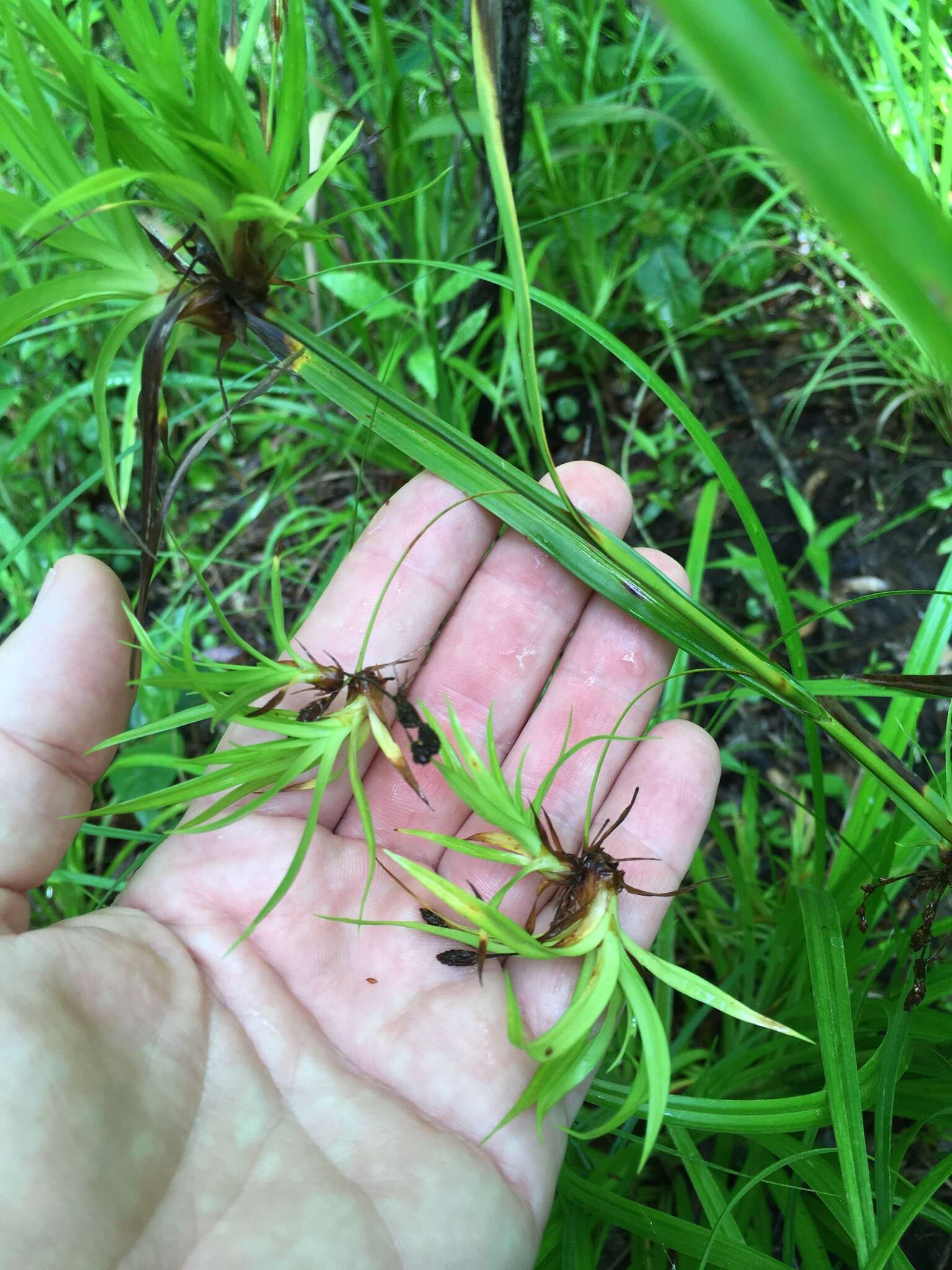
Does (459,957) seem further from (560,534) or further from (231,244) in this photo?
(231,244)

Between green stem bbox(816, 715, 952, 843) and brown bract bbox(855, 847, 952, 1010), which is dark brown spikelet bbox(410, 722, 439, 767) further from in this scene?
brown bract bbox(855, 847, 952, 1010)

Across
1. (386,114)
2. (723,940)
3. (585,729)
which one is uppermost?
(386,114)

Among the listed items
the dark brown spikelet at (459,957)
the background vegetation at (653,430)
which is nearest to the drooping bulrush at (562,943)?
the dark brown spikelet at (459,957)

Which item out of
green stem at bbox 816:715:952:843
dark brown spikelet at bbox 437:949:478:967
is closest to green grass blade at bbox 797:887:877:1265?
green stem at bbox 816:715:952:843

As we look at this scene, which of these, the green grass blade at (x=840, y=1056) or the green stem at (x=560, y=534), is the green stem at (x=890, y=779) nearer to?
the green stem at (x=560, y=534)

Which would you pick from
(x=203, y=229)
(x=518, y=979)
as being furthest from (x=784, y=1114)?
(x=203, y=229)

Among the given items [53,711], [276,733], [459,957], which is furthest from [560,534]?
[53,711]

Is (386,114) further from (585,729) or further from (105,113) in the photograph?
(585,729)

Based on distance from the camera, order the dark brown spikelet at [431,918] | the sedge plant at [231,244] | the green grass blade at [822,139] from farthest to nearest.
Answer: the dark brown spikelet at [431,918] < the sedge plant at [231,244] < the green grass blade at [822,139]
